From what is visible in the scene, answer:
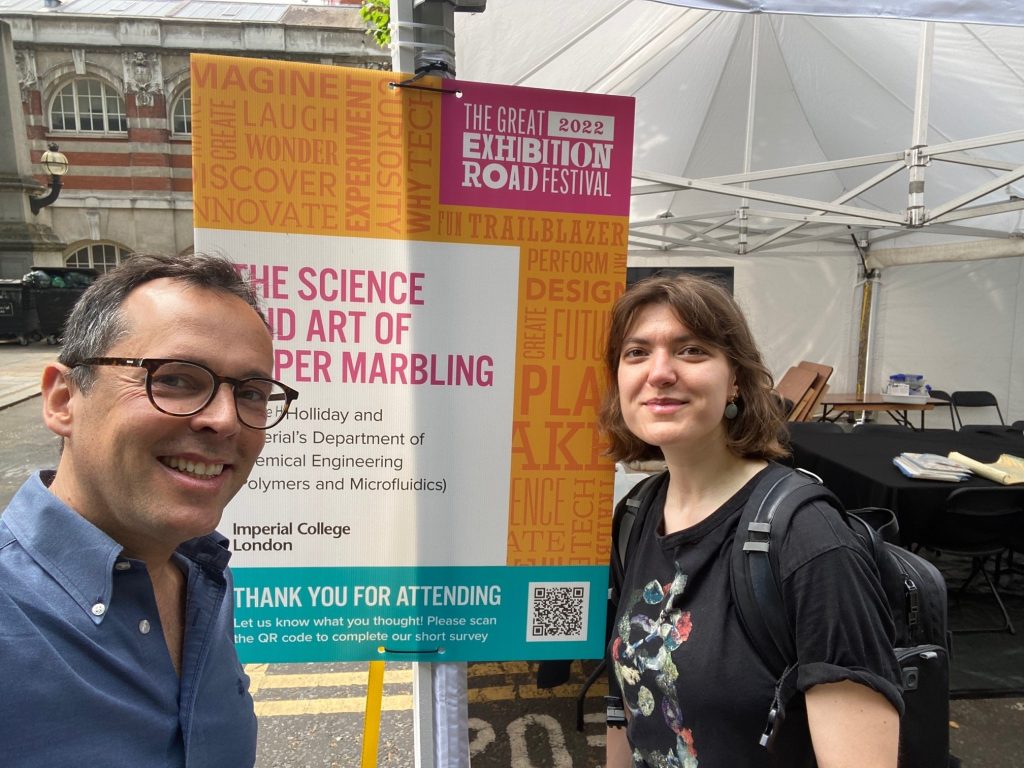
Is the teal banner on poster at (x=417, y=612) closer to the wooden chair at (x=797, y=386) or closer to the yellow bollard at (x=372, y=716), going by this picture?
the yellow bollard at (x=372, y=716)

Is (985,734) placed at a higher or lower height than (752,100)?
lower

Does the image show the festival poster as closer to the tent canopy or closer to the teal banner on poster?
the teal banner on poster

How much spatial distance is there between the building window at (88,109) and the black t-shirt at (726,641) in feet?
86.1

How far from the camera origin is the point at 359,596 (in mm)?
1564

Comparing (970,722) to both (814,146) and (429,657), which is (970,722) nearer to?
(429,657)

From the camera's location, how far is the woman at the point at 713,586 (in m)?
1.06

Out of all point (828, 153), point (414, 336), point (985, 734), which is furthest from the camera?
point (828, 153)

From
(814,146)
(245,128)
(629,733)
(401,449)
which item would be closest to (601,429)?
(401,449)

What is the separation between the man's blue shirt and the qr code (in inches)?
30.7

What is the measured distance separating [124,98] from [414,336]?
25.7 metres

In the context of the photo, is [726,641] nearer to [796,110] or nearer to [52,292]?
[796,110]

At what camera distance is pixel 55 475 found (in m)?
1.00

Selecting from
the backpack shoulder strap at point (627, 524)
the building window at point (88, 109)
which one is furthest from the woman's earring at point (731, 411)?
the building window at point (88, 109)

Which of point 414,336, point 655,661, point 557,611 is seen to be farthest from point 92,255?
point 655,661
